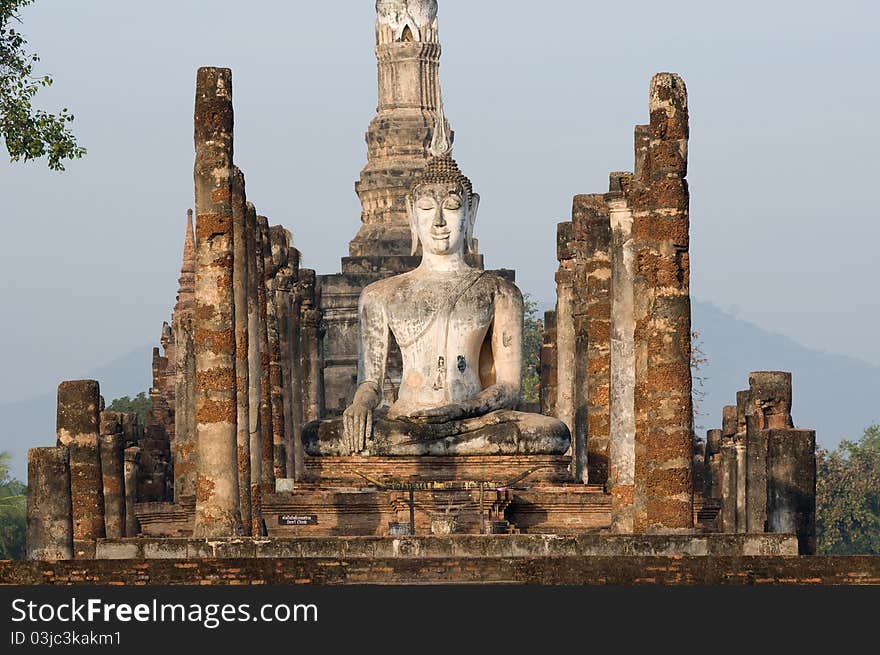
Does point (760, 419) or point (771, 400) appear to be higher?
point (771, 400)

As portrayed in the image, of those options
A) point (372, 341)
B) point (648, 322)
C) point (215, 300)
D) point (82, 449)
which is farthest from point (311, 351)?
point (648, 322)

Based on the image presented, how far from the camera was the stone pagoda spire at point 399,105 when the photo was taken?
205 ft

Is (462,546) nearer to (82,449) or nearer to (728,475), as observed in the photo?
(82,449)

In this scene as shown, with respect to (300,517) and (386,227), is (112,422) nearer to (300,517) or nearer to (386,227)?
(300,517)

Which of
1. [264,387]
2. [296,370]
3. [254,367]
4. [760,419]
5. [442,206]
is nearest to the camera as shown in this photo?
[254,367]

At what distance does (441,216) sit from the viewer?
36750 mm

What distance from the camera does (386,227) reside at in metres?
61.4

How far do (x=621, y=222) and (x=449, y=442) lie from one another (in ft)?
17.5

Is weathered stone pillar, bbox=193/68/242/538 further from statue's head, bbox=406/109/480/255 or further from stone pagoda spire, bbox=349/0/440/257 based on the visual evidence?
stone pagoda spire, bbox=349/0/440/257

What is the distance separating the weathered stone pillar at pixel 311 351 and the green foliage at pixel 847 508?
20.5 m

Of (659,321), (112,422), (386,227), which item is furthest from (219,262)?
(386,227)

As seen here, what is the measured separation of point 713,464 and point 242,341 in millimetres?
15843

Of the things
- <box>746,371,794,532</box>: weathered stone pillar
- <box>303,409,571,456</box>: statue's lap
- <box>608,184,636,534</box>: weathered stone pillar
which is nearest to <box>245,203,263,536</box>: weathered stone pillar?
<box>303,409,571,456</box>: statue's lap

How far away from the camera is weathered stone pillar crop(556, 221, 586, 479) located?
1521 inches
